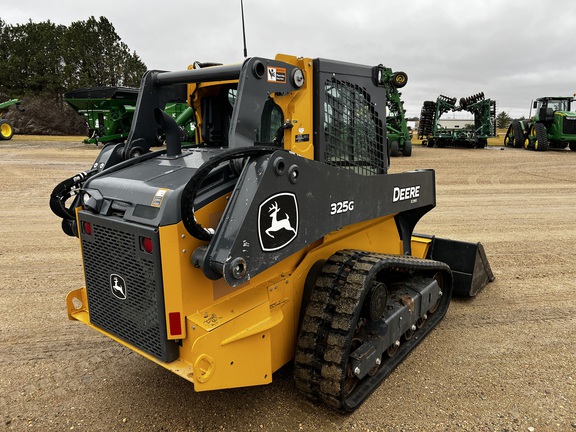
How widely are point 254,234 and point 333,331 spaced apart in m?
1.00

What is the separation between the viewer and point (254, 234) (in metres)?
2.62

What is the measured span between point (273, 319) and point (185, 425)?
0.93 m

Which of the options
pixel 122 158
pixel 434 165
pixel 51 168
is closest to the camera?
pixel 122 158

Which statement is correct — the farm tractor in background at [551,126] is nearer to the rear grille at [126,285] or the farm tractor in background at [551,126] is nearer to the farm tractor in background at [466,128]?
the farm tractor in background at [466,128]

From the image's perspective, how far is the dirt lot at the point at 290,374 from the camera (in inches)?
124

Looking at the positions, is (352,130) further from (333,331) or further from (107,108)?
(107,108)

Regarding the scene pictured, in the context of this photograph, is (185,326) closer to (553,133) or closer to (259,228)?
(259,228)

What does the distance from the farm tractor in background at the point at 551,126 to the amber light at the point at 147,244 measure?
2391cm

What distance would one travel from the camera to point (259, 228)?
2648 millimetres

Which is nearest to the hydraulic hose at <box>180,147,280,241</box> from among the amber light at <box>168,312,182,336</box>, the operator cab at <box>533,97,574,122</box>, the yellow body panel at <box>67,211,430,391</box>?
the yellow body panel at <box>67,211,430,391</box>

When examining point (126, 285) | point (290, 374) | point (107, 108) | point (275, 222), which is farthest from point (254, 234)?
point (107, 108)

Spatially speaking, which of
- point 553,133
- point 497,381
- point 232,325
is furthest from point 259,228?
point 553,133

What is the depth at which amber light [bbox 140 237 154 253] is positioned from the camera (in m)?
2.65

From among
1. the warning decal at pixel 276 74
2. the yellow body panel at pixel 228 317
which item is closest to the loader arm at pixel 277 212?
the yellow body panel at pixel 228 317
